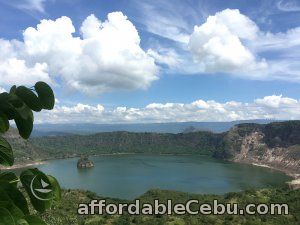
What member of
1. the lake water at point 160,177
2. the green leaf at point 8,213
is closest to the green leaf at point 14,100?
the green leaf at point 8,213

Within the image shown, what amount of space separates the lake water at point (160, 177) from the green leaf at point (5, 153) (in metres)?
77.0

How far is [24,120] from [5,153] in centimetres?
15

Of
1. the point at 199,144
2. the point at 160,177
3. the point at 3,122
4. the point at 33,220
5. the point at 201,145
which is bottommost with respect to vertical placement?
the point at 160,177

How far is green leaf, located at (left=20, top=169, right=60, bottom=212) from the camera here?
4.22 ft

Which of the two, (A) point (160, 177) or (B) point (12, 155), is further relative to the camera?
(A) point (160, 177)

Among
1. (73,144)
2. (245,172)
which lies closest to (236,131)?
(245,172)

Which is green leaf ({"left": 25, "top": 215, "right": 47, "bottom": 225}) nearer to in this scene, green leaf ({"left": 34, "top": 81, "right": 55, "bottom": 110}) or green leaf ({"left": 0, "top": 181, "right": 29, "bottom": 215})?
green leaf ({"left": 0, "top": 181, "right": 29, "bottom": 215})

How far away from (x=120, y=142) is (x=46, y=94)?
187445mm

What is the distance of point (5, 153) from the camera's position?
130 centimetres

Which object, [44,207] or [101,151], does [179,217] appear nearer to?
[44,207]

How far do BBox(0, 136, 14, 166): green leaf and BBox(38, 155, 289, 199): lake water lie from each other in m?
77.0

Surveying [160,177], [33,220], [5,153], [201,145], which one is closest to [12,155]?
[5,153]

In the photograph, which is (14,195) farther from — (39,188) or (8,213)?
(8,213)

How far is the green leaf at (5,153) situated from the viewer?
1.29m
